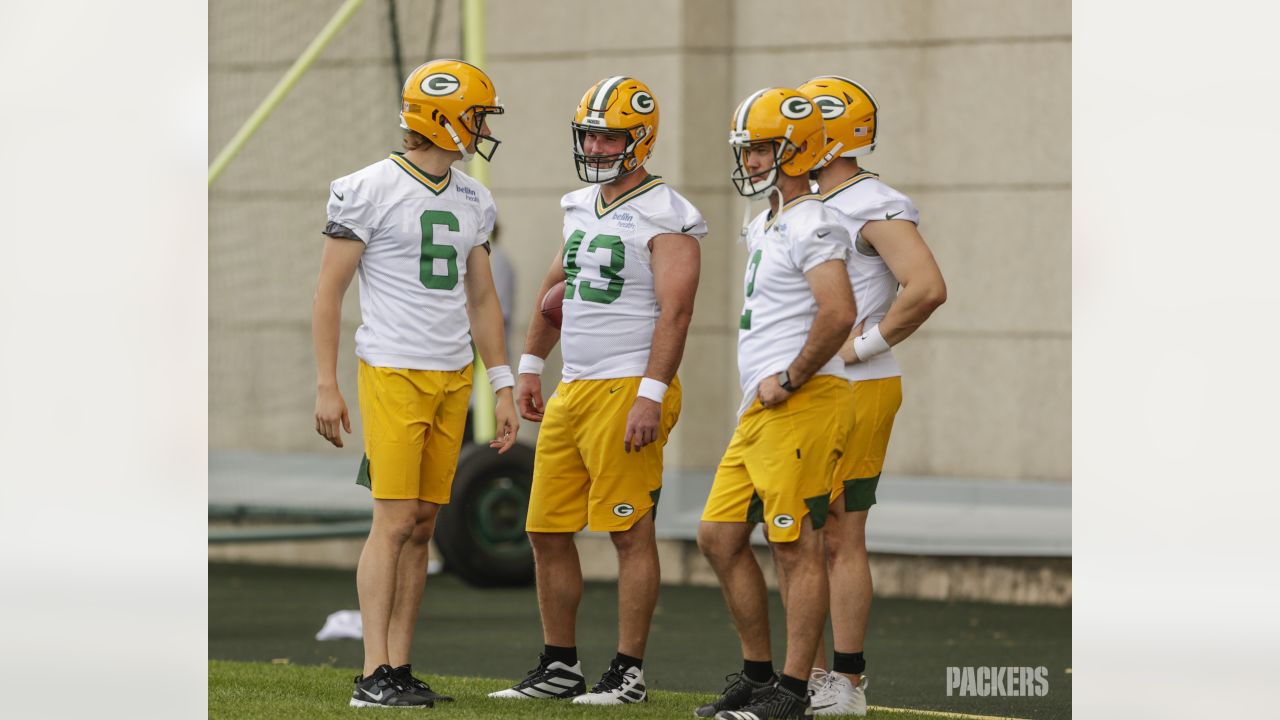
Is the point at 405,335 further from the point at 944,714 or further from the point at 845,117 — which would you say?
the point at 944,714

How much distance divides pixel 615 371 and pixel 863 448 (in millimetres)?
899

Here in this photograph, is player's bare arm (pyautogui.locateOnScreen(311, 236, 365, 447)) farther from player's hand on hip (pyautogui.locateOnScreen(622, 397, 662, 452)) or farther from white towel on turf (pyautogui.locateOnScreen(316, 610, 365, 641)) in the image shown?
white towel on turf (pyautogui.locateOnScreen(316, 610, 365, 641))

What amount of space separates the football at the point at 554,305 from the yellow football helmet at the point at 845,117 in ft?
3.55

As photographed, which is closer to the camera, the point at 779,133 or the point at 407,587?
the point at 779,133

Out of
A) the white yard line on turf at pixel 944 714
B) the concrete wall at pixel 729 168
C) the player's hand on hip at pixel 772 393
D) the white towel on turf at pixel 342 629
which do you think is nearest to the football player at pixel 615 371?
the player's hand on hip at pixel 772 393

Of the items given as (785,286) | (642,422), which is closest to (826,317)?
(785,286)

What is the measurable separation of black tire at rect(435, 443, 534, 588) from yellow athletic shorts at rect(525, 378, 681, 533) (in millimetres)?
4248

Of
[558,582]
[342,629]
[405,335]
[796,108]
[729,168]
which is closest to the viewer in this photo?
[796,108]

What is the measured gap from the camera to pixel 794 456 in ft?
19.6

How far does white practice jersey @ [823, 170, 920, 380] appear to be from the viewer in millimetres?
6406

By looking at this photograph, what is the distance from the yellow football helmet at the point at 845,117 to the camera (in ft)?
21.4

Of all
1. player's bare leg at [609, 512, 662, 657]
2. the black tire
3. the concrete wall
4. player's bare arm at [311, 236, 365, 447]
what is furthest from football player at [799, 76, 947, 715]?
the concrete wall
